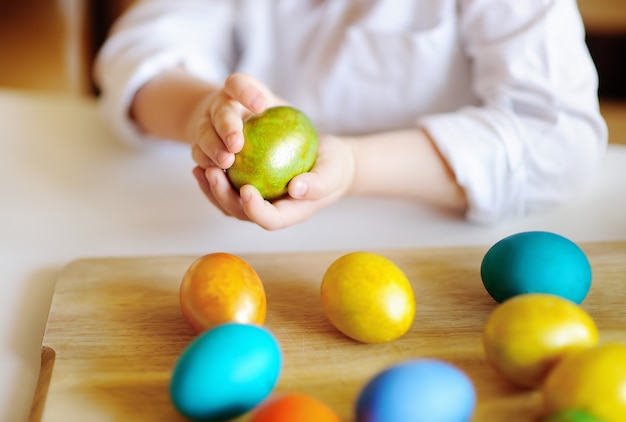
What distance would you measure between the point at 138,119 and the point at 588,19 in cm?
153

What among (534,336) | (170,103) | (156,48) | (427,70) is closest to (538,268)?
(534,336)

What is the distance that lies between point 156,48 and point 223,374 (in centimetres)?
67

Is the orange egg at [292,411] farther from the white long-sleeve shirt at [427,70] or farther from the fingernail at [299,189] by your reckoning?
the white long-sleeve shirt at [427,70]

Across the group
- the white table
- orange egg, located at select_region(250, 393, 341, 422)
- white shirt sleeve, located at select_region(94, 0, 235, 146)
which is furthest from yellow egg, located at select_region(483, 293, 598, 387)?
white shirt sleeve, located at select_region(94, 0, 235, 146)

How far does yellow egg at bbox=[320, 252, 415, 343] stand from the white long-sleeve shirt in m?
0.26

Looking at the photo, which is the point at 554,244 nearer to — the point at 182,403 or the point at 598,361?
the point at 598,361

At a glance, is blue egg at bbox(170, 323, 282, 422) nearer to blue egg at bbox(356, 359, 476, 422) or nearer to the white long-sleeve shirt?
blue egg at bbox(356, 359, 476, 422)

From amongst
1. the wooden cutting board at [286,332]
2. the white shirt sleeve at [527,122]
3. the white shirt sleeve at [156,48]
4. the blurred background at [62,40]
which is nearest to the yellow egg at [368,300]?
the wooden cutting board at [286,332]

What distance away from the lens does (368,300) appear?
2.01 feet

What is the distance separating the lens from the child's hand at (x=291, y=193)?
2.23 ft

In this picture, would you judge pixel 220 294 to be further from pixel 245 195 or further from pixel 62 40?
pixel 62 40

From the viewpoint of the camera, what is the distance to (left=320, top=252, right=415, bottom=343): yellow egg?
2.01ft

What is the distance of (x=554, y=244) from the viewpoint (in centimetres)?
67

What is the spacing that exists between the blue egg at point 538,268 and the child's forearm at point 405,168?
20cm
